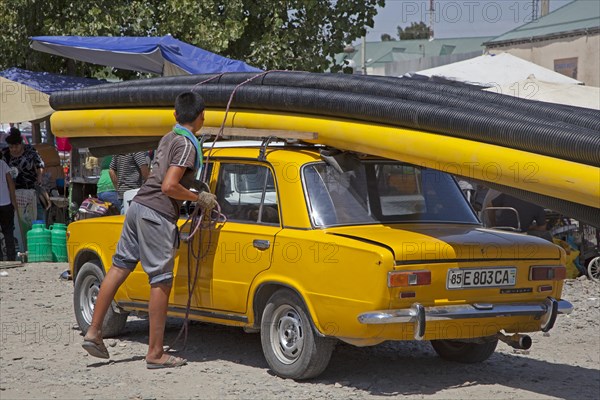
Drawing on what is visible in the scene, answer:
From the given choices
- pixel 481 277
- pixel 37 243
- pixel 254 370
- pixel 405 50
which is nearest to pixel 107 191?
pixel 37 243

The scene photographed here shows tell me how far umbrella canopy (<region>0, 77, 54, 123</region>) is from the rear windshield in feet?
31.6

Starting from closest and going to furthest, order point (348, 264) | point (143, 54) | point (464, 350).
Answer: point (348, 264) < point (464, 350) < point (143, 54)

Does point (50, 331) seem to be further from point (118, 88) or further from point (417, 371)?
point (417, 371)

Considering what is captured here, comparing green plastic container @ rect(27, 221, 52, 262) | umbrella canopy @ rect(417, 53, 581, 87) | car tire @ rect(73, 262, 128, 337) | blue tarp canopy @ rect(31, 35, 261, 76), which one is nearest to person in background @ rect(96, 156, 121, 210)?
green plastic container @ rect(27, 221, 52, 262)

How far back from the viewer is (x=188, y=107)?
301 inches

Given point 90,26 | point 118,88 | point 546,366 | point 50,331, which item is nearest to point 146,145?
point 118,88

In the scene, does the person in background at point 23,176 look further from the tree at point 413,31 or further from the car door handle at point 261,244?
the tree at point 413,31

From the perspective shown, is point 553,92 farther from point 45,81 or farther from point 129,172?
point 45,81

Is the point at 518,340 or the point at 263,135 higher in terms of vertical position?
the point at 263,135

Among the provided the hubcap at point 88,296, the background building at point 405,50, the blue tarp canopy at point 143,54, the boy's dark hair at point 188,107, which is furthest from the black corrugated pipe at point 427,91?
the background building at point 405,50

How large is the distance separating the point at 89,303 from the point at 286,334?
2.60 m

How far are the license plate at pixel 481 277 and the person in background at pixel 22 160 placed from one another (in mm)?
10149

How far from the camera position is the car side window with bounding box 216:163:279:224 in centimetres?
761

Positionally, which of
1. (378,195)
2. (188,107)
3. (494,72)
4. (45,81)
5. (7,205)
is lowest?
(7,205)
